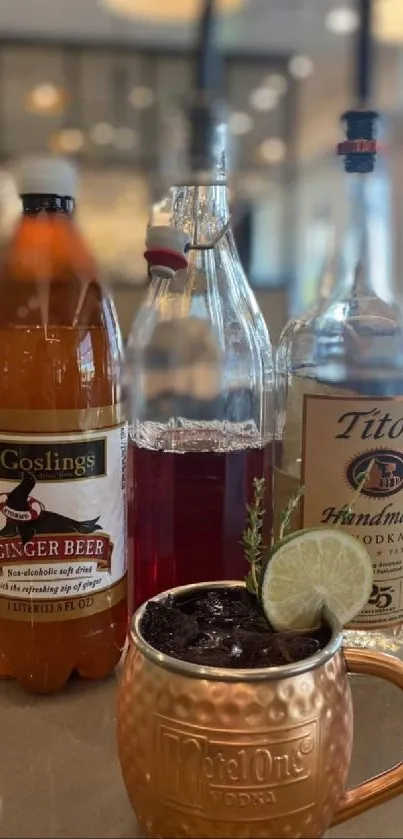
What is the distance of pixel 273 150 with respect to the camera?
11.8 ft

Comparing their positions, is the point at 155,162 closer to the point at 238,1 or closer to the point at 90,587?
the point at 238,1

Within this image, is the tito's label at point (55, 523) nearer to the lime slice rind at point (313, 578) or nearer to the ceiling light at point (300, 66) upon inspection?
the lime slice rind at point (313, 578)

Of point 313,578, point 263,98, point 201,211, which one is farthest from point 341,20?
point 313,578

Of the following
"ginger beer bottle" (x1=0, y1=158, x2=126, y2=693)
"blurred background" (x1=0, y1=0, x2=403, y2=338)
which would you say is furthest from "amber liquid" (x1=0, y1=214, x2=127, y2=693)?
"blurred background" (x1=0, y1=0, x2=403, y2=338)

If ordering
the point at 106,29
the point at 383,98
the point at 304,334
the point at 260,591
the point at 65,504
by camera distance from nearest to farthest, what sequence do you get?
the point at 260,591
the point at 65,504
the point at 304,334
the point at 106,29
the point at 383,98

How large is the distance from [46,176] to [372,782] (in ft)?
1.20

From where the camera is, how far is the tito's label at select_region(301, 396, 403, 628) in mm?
518

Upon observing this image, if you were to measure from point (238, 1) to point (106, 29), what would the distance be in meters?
1.31

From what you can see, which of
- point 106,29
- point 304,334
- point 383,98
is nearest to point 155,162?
point 106,29

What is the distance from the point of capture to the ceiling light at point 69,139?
3.19 metres

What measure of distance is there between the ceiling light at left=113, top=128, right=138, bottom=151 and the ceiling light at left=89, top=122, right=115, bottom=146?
20 millimetres

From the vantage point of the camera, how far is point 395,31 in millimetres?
1987

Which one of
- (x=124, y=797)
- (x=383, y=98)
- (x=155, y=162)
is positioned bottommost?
(x=124, y=797)

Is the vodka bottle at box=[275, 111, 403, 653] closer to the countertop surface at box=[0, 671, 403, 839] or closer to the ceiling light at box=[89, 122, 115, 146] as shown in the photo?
the countertop surface at box=[0, 671, 403, 839]
